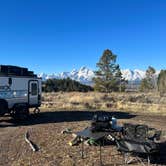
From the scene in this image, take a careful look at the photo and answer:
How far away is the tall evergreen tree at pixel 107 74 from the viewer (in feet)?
169

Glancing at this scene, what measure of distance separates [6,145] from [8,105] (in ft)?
21.2

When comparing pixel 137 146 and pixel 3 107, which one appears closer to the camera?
pixel 137 146

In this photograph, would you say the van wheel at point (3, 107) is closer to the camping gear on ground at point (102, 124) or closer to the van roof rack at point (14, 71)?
the van roof rack at point (14, 71)

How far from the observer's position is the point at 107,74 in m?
52.2

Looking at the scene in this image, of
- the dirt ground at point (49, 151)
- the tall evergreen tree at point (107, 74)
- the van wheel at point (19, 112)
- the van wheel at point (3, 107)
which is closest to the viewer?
the dirt ground at point (49, 151)

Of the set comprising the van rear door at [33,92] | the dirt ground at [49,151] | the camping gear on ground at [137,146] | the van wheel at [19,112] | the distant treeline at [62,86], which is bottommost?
the dirt ground at [49,151]

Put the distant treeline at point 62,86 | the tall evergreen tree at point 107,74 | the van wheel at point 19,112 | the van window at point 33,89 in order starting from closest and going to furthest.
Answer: the van wheel at point 19,112 < the van window at point 33,89 < the tall evergreen tree at point 107,74 < the distant treeline at point 62,86

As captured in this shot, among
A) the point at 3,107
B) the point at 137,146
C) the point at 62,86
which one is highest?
the point at 62,86

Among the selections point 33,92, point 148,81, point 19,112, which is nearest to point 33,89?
point 33,92

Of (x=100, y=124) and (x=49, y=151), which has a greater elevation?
(x=100, y=124)

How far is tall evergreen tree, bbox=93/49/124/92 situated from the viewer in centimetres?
5156

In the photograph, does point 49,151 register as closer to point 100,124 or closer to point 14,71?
point 100,124

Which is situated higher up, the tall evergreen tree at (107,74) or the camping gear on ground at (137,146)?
the tall evergreen tree at (107,74)

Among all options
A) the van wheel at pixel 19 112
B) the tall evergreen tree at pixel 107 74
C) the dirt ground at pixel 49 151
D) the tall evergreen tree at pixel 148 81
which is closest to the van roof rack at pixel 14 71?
the van wheel at pixel 19 112
